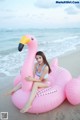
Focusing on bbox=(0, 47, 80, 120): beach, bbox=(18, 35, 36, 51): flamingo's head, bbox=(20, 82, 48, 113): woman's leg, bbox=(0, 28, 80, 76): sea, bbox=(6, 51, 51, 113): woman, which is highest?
bbox=(18, 35, 36, 51): flamingo's head

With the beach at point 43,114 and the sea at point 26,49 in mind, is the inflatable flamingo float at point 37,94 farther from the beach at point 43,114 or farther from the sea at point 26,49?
the sea at point 26,49

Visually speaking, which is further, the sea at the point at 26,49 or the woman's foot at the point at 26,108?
the sea at the point at 26,49

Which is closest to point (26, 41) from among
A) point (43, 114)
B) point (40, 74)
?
point (40, 74)

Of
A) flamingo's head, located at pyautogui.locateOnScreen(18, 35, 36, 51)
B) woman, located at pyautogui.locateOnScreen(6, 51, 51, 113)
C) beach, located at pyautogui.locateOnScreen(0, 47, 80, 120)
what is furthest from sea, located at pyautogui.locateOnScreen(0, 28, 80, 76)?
flamingo's head, located at pyautogui.locateOnScreen(18, 35, 36, 51)

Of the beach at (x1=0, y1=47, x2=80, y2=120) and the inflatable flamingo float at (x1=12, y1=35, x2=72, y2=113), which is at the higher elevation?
the inflatable flamingo float at (x1=12, y1=35, x2=72, y2=113)

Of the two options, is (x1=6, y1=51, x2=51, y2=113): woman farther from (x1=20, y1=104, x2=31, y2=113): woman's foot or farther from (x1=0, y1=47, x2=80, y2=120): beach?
(x1=0, y1=47, x2=80, y2=120): beach

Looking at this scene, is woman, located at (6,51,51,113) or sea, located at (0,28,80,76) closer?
woman, located at (6,51,51,113)

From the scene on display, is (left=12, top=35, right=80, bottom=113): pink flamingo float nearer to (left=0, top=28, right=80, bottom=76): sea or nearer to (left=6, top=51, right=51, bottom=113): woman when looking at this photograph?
(left=6, top=51, right=51, bottom=113): woman

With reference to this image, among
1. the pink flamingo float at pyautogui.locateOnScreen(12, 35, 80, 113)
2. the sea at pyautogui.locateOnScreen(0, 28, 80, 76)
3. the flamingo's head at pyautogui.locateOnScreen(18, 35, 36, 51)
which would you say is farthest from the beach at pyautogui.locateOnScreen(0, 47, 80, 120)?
the sea at pyautogui.locateOnScreen(0, 28, 80, 76)

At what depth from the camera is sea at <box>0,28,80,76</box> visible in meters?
3.35

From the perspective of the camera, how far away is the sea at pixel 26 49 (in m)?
3.35

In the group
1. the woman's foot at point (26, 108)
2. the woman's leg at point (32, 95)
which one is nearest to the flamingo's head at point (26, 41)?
the woman's leg at point (32, 95)

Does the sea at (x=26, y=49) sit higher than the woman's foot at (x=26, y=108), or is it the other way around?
the woman's foot at (x=26, y=108)

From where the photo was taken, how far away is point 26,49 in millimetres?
4406
